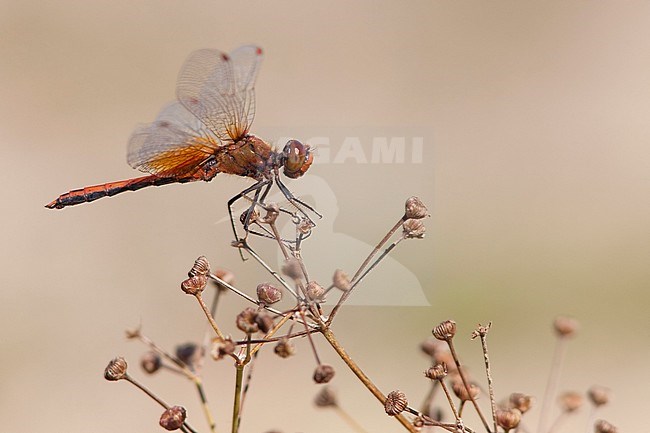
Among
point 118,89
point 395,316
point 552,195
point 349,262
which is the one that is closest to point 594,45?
point 552,195

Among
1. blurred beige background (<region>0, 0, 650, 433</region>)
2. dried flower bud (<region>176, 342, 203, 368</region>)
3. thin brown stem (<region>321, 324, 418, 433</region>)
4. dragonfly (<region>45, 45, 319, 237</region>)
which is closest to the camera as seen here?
thin brown stem (<region>321, 324, 418, 433</region>)

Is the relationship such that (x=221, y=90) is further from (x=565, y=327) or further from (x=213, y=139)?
(x=565, y=327)

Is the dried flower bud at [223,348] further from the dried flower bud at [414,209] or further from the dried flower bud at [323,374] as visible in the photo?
the dried flower bud at [414,209]

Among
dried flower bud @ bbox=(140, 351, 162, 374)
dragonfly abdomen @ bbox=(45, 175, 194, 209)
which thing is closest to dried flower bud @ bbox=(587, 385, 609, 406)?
dried flower bud @ bbox=(140, 351, 162, 374)

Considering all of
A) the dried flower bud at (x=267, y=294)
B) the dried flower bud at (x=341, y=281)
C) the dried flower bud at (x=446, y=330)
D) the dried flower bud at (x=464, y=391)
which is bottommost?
the dried flower bud at (x=464, y=391)

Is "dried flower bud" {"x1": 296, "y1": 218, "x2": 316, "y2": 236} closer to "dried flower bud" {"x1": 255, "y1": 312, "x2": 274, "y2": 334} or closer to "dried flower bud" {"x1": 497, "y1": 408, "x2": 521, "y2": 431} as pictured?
"dried flower bud" {"x1": 255, "y1": 312, "x2": 274, "y2": 334}

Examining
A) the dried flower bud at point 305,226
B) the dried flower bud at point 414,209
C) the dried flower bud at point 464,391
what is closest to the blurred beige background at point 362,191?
the dried flower bud at point 305,226
